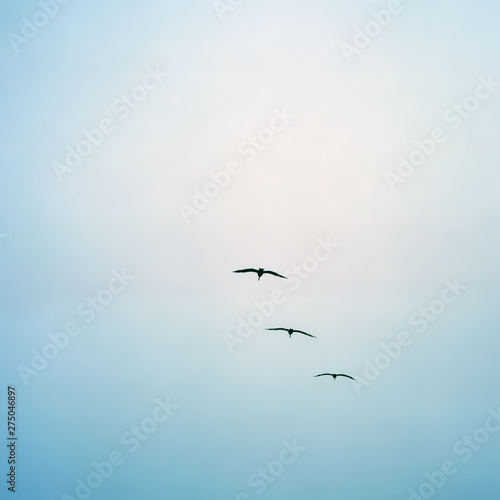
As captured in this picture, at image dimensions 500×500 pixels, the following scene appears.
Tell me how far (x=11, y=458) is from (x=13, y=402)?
683 cm

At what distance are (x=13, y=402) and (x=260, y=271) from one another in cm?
3900

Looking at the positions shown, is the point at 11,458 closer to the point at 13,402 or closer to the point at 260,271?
the point at 13,402

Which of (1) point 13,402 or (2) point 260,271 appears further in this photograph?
(1) point 13,402

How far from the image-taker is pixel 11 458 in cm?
8131

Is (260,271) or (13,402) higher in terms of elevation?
(260,271)

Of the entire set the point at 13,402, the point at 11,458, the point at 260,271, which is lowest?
the point at 11,458

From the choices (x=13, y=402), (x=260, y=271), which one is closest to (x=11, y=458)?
(x=13, y=402)

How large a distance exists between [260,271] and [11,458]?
42.2 meters

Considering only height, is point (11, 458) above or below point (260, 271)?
below

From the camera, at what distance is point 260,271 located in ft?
Result: 211

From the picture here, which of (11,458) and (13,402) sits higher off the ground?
(13,402)

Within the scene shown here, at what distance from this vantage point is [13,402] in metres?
→ 81.8

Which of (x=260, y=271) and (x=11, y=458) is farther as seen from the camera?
(x=11, y=458)
